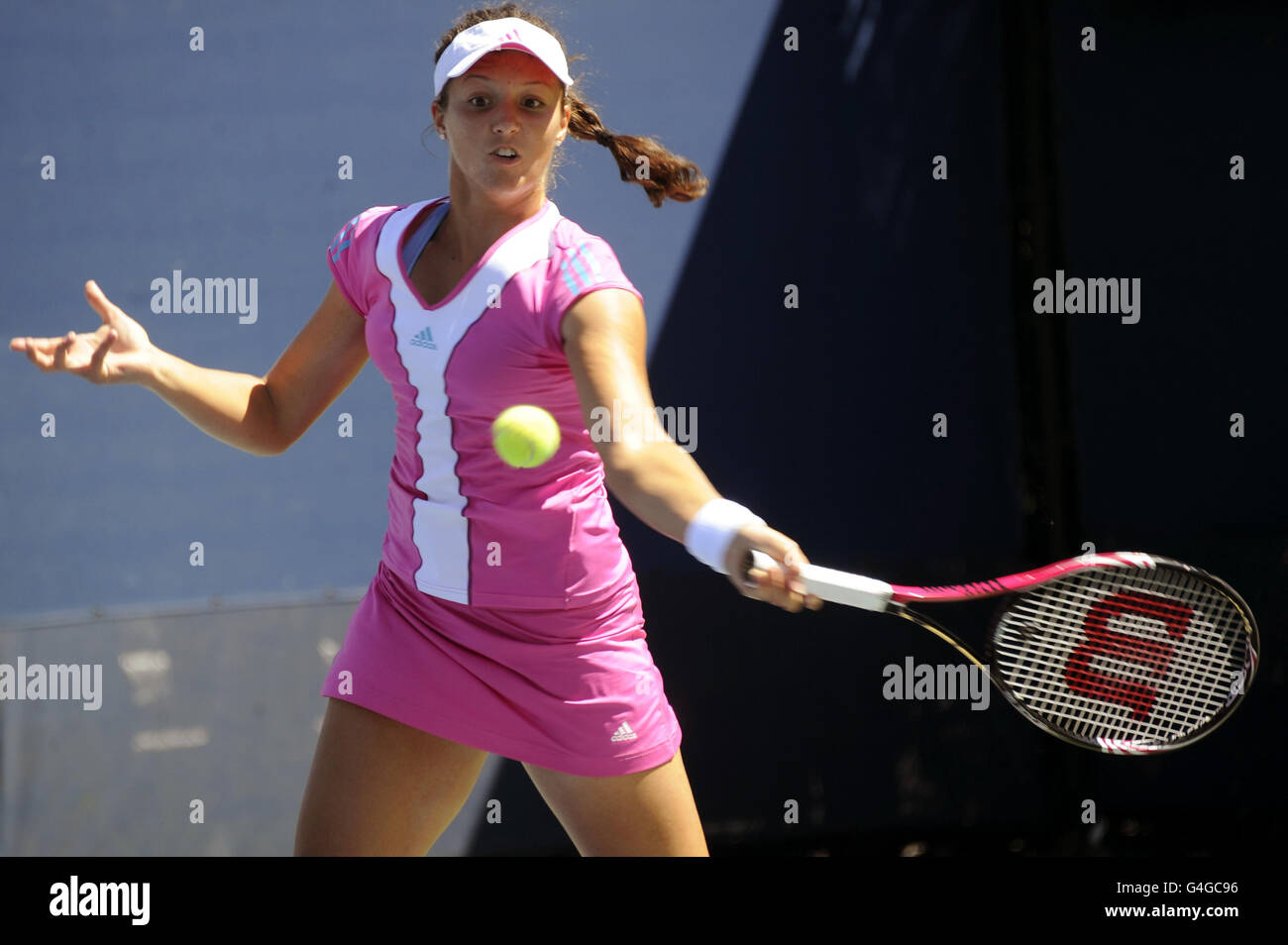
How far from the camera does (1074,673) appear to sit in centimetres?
249

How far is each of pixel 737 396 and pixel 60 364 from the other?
2553 millimetres

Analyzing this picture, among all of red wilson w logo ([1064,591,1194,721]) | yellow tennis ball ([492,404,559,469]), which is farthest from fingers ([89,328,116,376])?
red wilson w logo ([1064,591,1194,721])

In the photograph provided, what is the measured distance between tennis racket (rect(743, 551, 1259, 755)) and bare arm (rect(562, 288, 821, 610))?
487 millimetres

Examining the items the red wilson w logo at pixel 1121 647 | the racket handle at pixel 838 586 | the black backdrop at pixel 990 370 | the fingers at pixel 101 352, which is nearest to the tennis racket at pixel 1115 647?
the red wilson w logo at pixel 1121 647

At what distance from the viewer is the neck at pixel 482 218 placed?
7.25 ft

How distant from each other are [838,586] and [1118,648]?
924 millimetres

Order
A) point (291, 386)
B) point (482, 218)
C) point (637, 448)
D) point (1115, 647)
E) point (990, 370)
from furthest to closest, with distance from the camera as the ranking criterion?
point (990, 370) < point (1115, 647) < point (291, 386) < point (482, 218) < point (637, 448)

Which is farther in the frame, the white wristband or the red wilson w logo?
the red wilson w logo

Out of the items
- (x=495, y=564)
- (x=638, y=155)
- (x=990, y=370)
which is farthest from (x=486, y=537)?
(x=990, y=370)

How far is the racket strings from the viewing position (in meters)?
2.36

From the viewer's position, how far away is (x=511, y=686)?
2.17 metres

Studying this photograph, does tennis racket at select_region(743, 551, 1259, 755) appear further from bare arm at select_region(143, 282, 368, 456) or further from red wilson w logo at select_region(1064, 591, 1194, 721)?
bare arm at select_region(143, 282, 368, 456)

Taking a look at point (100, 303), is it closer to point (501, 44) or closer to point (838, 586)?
point (501, 44)
